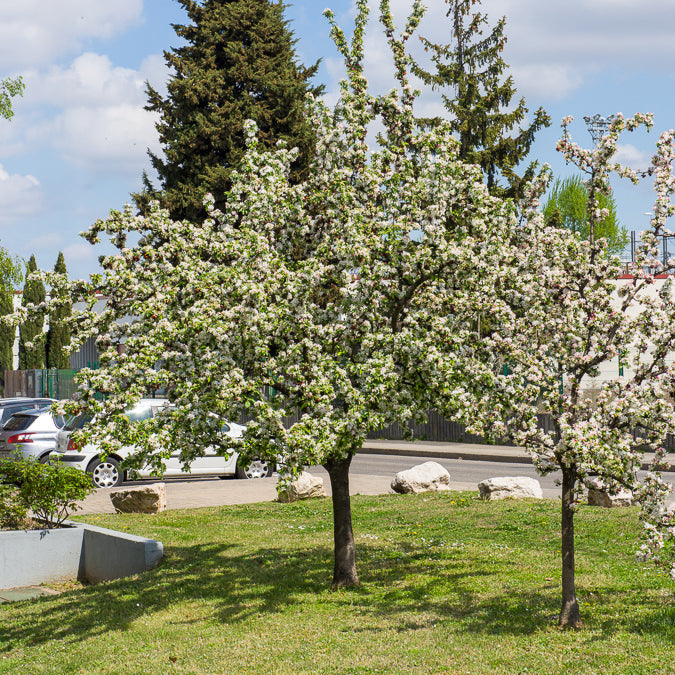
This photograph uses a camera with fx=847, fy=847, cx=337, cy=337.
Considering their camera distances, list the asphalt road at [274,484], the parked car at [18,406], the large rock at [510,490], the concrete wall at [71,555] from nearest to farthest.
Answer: the concrete wall at [71,555] → the large rock at [510,490] → the asphalt road at [274,484] → the parked car at [18,406]

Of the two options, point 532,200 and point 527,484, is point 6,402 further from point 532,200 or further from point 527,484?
point 532,200

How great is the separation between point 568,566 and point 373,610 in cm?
182

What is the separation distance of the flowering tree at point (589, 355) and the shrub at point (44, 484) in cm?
594

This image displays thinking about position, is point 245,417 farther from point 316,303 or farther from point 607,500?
point 316,303

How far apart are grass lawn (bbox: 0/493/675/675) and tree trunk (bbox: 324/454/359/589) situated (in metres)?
0.17

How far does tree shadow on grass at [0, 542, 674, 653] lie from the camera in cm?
720

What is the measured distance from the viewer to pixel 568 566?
22.3 feet

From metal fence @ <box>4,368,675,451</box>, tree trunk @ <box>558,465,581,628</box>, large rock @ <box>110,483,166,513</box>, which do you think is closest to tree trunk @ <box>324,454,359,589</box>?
tree trunk @ <box>558,465,581,628</box>

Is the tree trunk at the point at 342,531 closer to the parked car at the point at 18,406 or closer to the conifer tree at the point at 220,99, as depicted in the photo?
the parked car at the point at 18,406

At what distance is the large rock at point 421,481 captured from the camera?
15.4 metres

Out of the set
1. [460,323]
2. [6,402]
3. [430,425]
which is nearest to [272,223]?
[460,323]

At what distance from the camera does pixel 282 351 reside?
7.70m

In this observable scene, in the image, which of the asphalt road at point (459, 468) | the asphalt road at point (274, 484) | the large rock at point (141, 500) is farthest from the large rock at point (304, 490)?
the asphalt road at point (459, 468)

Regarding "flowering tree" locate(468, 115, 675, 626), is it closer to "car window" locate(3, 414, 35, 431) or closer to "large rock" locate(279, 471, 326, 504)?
"large rock" locate(279, 471, 326, 504)
